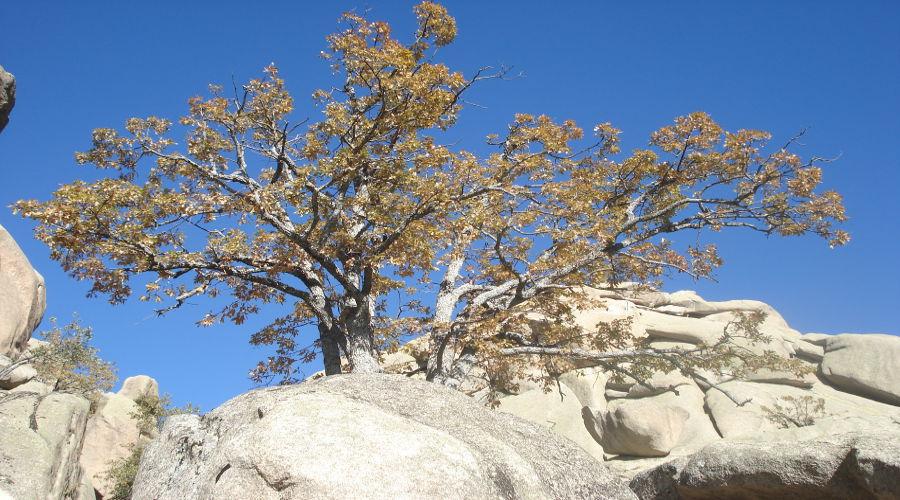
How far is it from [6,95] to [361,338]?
37.5 ft

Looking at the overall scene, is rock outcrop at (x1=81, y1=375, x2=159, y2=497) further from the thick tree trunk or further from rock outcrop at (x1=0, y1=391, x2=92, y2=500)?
the thick tree trunk

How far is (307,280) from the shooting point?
2150 centimetres

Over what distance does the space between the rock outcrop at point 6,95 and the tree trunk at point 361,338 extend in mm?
10506

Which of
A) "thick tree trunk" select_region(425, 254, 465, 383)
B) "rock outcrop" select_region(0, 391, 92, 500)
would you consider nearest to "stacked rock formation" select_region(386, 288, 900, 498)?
"thick tree trunk" select_region(425, 254, 465, 383)

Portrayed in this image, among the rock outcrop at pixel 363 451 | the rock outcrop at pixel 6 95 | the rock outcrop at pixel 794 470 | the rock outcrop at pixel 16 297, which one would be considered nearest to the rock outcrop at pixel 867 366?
the rock outcrop at pixel 794 470

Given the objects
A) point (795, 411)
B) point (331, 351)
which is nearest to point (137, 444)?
point (331, 351)

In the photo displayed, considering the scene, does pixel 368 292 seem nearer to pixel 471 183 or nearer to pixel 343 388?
pixel 471 183

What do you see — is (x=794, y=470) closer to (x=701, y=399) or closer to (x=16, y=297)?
Answer: (x=16, y=297)

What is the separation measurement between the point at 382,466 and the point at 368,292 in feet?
46.3

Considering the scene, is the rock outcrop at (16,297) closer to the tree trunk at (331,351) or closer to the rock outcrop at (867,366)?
the tree trunk at (331,351)

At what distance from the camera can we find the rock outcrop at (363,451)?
20.4ft

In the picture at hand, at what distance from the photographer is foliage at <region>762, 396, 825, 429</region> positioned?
40.5 m

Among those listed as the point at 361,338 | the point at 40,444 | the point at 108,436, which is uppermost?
the point at 108,436

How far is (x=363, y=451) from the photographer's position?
641 cm
